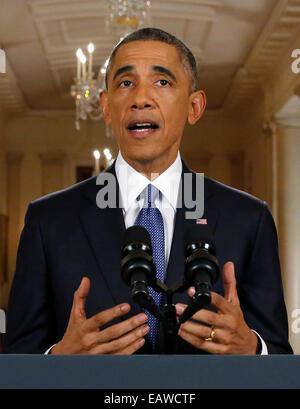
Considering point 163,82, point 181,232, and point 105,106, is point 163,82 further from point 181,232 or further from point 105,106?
point 181,232

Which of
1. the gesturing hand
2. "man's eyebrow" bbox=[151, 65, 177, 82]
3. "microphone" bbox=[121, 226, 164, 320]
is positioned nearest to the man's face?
"man's eyebrow" bbox=[151, 65, 177, 82]

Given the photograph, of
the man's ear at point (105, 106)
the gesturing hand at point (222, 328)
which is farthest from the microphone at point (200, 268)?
the man's ear at point (105, 106)

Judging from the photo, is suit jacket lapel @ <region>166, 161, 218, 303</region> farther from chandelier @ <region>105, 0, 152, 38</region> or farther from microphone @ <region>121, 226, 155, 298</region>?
chandelier @ <region>105, 0, 152, 38</region>

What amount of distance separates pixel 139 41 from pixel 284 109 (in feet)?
22.2

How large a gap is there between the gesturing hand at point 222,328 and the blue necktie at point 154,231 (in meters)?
0.26

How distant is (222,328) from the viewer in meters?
1.12

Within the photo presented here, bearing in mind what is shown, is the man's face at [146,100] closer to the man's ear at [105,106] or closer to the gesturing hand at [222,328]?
the man's ear at [105,106]

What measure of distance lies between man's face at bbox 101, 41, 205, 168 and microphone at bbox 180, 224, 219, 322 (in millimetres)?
494

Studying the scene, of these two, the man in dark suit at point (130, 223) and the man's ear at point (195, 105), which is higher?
the man's ear at point (195, 105)

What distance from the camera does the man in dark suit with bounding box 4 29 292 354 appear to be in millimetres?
1405

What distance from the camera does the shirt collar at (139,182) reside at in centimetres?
146

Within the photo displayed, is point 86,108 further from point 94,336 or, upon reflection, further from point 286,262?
point 94,336

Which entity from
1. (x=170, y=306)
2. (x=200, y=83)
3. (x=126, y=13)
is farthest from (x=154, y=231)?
(x=200, y=83)

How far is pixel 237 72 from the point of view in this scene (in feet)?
28.8
